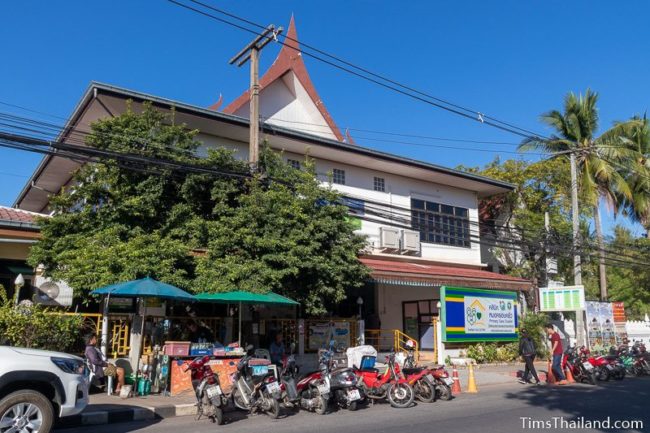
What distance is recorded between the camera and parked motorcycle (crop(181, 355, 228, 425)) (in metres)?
9.34

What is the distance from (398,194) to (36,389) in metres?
18.4

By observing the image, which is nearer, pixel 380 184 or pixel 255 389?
pixel 255 389

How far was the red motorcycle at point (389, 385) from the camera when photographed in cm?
1122

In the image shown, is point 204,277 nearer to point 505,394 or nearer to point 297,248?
point 297,248

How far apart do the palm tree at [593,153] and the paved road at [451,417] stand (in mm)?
16665

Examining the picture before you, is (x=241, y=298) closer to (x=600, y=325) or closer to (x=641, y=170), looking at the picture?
(x=600, y=325)

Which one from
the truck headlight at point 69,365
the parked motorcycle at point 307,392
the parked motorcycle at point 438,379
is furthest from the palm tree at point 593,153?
the truck headlight at point 69,365

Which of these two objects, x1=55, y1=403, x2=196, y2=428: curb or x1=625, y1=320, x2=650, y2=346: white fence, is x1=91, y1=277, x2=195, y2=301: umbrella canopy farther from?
x1=625, y1=320, x2=650, y2=346: white fence

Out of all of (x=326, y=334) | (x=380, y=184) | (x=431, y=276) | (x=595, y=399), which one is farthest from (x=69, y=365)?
(x=380, y=184)

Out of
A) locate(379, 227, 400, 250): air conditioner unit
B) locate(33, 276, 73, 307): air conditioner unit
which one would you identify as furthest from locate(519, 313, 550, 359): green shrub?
Answer: locate(33, 276, 73, 307): air conditioner unit

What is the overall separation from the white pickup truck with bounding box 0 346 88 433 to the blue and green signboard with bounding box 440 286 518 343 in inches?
589

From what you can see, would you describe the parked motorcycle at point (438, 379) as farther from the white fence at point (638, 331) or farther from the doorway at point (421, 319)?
the white fence at point (638, 331)

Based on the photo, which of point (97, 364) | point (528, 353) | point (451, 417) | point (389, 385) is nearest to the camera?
point (451, 417)

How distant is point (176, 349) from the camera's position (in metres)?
12.2
